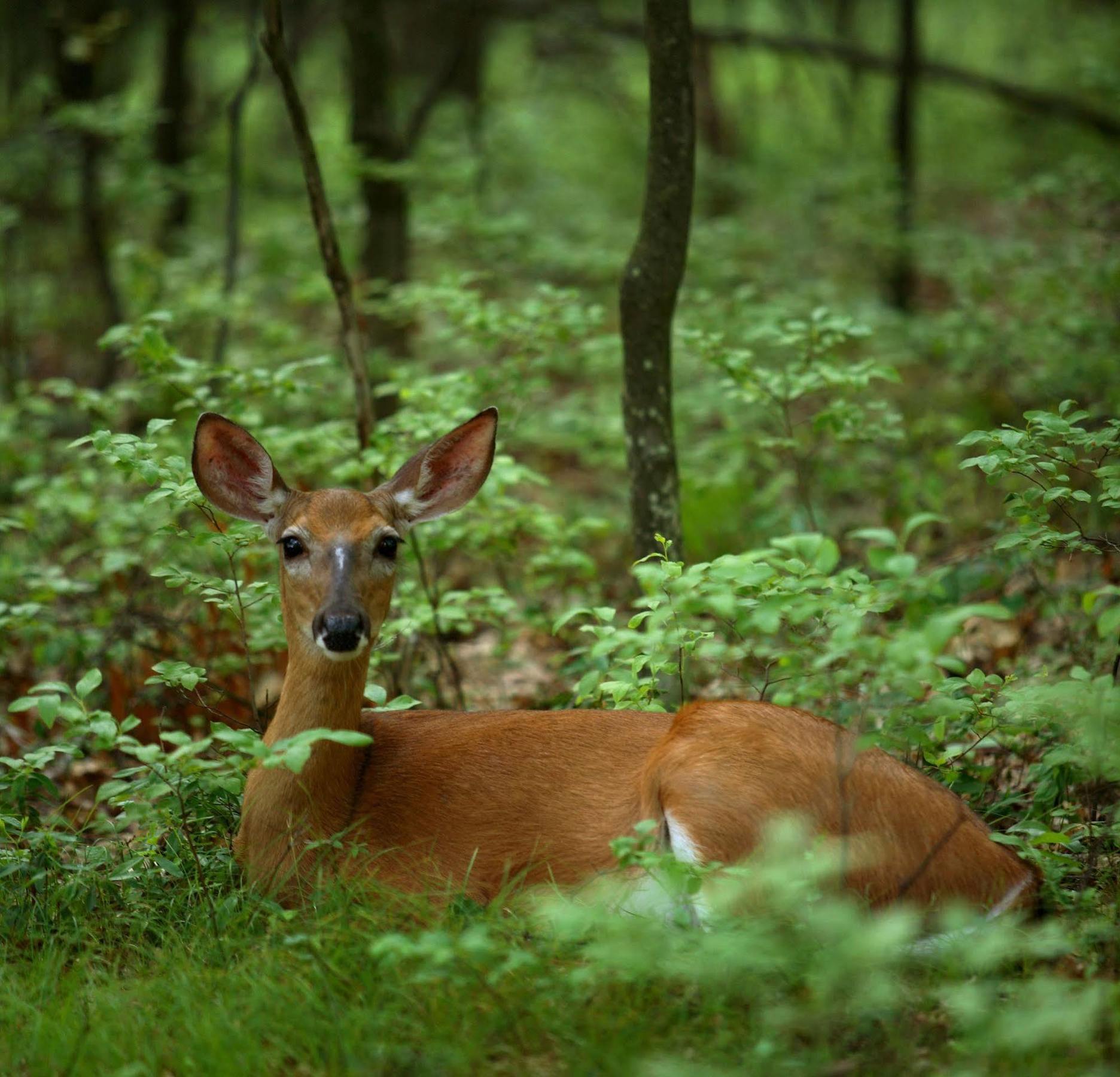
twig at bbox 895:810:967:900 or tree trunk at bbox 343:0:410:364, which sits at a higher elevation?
tree trunk at bbox 343:0:410:364

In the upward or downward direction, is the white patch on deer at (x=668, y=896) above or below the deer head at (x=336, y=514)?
below

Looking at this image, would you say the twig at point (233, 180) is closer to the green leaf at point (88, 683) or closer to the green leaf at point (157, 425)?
the green leaf at point (157, 425)

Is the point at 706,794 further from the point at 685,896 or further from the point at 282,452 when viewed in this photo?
the point at 282,452

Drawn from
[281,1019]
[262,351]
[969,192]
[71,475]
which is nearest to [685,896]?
[281,1019]

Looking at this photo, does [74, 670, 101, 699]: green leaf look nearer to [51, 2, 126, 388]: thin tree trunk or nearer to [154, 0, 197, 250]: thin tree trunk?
[51, 2, 126, 388]: thin tree trunk

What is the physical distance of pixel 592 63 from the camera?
1212cm

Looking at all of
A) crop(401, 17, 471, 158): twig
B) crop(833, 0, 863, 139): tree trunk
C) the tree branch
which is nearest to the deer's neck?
crop(401, 17, 471, 158): twig

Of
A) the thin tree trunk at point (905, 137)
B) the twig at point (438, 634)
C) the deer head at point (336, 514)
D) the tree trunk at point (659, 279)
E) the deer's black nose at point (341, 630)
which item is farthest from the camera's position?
the thin tree trunk at point (905, 137)

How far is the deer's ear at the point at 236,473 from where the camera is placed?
3877 millimetres

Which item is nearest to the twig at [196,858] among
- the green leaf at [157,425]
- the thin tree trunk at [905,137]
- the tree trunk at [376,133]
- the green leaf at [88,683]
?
the green leaf at [88,683]

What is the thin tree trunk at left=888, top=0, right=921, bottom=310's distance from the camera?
32.2ft

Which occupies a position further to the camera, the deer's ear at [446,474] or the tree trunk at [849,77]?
the tree trunk at [849,77]

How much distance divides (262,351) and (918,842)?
18.1ft

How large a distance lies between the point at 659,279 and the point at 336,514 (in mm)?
1593
